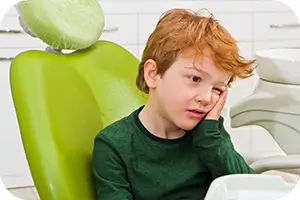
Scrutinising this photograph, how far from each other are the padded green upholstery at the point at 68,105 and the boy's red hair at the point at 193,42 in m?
0.19

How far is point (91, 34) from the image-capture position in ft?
4.09

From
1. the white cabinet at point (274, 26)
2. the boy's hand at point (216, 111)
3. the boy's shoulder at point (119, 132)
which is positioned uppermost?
the boy's hand at point (216, 111)

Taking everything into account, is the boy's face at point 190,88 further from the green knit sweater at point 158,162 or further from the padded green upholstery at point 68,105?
the padded green upholstery at point 68,105

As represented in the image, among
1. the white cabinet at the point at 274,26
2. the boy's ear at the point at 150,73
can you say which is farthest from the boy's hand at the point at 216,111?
the white cabinet at the point at 274,26

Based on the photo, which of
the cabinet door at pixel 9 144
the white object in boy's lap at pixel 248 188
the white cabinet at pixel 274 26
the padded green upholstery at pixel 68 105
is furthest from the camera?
the white cabinet at pixel 274 26

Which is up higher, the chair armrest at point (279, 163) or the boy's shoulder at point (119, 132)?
the boy's shoulder at point (119, 132)

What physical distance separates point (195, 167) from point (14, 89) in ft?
1.17

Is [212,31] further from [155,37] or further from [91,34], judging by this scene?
[91,34]

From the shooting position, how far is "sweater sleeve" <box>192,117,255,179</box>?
101cm

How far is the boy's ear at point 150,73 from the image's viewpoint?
1.07m

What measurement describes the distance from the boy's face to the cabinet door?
1400 millimetres

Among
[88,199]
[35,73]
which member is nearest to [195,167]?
[88,199]

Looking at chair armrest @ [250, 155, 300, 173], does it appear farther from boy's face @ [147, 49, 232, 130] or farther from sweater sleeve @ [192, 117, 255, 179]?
boy's face @ [147, 49, 232, 130]

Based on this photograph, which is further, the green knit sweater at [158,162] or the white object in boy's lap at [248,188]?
the green knit sweater at [158,162]
